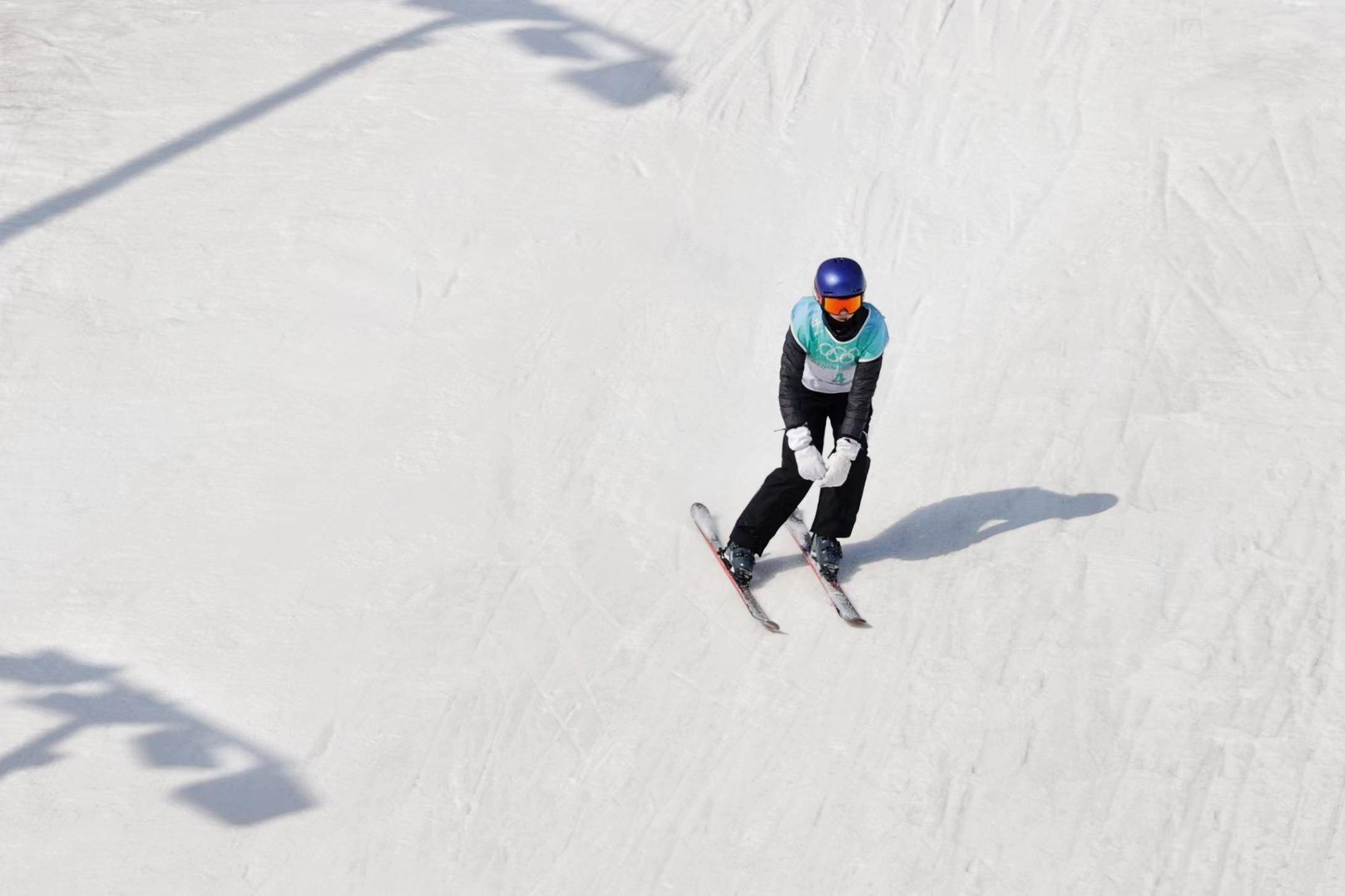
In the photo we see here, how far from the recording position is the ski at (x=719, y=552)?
6133 mm

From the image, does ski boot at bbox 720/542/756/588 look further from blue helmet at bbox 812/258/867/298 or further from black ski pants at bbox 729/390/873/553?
blue helmet at bbox 812/258/867/298

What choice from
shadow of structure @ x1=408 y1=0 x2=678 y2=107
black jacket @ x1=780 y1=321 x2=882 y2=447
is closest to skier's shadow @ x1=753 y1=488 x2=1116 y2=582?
black jacket @ x1=780 y1=321 x2=882 y2=447

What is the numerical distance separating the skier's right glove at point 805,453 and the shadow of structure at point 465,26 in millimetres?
4344

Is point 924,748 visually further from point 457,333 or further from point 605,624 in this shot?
point 457,333

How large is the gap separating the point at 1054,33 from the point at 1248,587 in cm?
A: 518

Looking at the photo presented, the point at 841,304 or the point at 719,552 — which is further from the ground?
the point at 841,304

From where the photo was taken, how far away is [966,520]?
22.2 feet

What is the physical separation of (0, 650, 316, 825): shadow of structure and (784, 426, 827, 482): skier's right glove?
2.26 meters

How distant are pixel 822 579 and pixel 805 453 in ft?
2.65

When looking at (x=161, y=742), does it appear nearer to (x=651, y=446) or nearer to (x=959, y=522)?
(x=651, y=446)

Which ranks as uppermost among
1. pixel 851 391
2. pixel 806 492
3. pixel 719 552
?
pixel 851 391

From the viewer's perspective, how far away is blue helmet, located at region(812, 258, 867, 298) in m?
5.46

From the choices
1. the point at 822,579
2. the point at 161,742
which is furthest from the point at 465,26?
the point at 161,742

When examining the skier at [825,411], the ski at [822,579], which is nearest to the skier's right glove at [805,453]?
the skier at [825,411]
